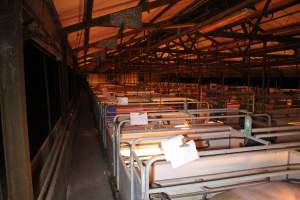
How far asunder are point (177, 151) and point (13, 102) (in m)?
1.17

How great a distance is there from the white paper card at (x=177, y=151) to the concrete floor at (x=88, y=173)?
7.42 feet

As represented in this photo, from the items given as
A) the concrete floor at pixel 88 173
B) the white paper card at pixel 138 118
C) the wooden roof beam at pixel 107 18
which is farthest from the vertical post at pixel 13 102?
the concrete floor at pixel 88 173

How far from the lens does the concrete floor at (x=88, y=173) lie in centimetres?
342

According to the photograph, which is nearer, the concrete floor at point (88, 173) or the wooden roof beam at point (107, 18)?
the wooden roof beam at point (107, 18)

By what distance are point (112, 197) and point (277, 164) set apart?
91.1 inches

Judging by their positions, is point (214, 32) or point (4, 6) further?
point (214, 32)

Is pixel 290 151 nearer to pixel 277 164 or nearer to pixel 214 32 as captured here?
pixel 277 164

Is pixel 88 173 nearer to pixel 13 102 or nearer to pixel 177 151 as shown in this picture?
pixel 13 102

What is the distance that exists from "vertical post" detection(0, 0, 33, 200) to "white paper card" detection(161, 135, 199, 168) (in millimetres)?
1032

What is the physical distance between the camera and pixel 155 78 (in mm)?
23453

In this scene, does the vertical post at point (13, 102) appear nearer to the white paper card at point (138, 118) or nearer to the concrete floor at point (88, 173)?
the white paper card at point (138, 118)

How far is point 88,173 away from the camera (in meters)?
4.14

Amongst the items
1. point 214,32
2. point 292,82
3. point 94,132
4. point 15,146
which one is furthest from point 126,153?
point 292,82

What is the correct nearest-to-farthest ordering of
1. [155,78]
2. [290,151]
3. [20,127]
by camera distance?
[20,127]
[290,151]
[155,78]
